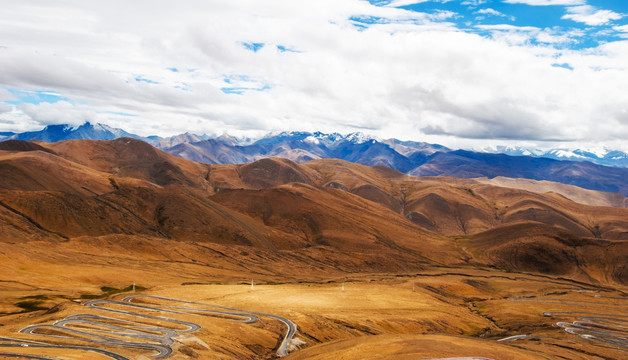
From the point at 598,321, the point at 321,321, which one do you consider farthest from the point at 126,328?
the point at 598,321

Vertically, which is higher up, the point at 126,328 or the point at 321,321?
the point at 126,328

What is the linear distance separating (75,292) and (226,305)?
33618 mm

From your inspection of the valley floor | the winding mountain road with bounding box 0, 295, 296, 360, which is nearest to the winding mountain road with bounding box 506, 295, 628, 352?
the valley floor

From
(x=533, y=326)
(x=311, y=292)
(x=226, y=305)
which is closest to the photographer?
(x=226, y=305)

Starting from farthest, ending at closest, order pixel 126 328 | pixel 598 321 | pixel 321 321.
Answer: pixel 598 321 < pixel 321 321 < pixel 126 328

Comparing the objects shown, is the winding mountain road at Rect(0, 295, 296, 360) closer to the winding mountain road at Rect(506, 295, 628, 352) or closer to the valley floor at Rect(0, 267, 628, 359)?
the valley floor at Rect(0, 267, 628, 359)

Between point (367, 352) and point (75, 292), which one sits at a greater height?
point (367, 352)

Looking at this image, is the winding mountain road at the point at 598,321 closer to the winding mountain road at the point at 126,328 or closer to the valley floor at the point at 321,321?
the valley floor at the point at 321,321

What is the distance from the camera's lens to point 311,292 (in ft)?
449

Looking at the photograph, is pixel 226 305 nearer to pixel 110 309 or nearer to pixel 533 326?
pixel 110 309

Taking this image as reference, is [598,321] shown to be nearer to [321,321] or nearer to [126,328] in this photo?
[321,321]

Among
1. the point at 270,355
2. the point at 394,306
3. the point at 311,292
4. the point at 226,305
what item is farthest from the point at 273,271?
the point at 270,355

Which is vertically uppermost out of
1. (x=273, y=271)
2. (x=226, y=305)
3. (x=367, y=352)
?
(x=367, y=352)

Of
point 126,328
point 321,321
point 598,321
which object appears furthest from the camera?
point 598,321
